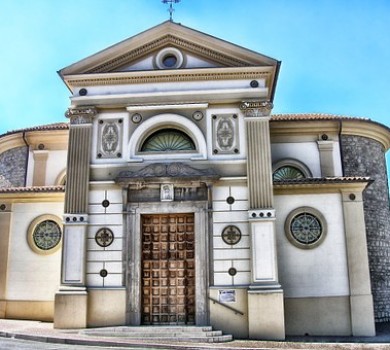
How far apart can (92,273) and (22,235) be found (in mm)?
3556

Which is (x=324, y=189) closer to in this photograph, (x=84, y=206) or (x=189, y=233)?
(x=189, y=233)

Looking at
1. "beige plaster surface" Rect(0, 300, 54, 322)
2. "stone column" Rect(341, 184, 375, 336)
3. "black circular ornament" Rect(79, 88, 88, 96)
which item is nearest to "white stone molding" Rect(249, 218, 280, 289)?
"stone column" Rect(341, 184, 375, 336)

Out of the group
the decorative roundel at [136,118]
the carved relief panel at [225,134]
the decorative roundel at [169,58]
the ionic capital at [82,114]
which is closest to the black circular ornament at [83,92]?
the ionic capital at [82,114]

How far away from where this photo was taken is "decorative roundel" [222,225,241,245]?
1465 centimetres

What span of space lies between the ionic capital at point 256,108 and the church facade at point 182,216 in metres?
0.04

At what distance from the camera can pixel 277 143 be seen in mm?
18547

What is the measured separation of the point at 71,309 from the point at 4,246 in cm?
400

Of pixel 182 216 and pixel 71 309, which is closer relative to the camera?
pixel 71 309

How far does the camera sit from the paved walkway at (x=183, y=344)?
39.8 ft

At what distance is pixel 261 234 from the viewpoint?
47.4ft

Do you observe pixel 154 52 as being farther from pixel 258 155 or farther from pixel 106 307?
pixel 106 307

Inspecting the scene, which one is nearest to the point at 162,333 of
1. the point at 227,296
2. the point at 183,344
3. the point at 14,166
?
the point at 183,344

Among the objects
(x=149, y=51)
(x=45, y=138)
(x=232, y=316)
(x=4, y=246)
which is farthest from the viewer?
(x=45, y=138)

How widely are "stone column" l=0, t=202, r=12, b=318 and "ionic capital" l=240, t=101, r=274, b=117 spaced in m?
8.57
